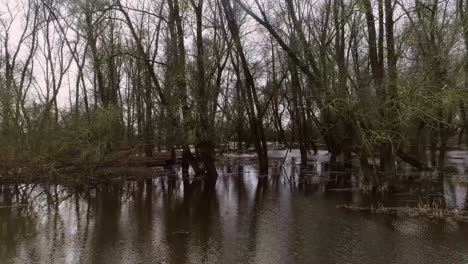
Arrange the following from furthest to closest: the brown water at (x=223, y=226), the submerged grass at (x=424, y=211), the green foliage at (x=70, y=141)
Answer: the green foliage at (x=70, y=141) → the submerged grass at (x=424, y=211) → the brown water at (x=223, y=226)

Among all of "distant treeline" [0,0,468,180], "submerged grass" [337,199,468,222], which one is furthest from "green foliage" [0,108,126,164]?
"submerged grass" [337,199,468,222]

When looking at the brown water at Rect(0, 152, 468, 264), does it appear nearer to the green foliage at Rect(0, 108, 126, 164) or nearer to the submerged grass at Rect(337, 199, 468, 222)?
the submerged grass at Rect(337, 199, 468, 222)

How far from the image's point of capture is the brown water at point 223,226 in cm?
1080

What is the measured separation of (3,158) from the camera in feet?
78.2

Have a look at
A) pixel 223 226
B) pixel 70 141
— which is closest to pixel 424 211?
pixel 223 226

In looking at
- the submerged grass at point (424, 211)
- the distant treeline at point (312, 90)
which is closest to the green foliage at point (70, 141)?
the distant treeline at point (312, 90)

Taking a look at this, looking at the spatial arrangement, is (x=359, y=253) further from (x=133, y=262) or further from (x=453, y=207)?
(x=453, y=207)

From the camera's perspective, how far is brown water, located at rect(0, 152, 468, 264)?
10.8m

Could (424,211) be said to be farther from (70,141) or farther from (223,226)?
(70,141)

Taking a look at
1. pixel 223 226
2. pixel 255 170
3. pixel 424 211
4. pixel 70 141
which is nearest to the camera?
pixel 223 226

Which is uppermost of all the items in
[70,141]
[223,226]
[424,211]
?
[70,141]

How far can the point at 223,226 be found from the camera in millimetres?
14070

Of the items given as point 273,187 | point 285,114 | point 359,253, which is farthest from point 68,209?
point 285,114

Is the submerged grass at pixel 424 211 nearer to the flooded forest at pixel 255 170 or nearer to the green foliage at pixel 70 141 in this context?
the flooded forest at pixel 255 170
